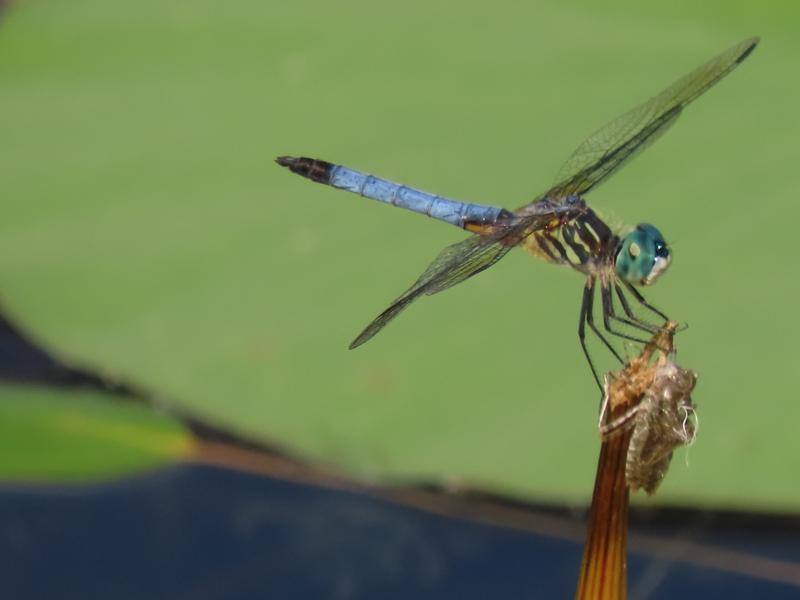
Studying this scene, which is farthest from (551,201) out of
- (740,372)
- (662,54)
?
(662,54)

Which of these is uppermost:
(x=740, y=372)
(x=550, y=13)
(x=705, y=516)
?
(x=550, y=13)

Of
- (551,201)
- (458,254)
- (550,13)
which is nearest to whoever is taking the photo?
(458,254)

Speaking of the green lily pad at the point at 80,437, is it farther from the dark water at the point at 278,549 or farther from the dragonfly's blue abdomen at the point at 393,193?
the dragonfly's blue abdomen at the point at 393,193

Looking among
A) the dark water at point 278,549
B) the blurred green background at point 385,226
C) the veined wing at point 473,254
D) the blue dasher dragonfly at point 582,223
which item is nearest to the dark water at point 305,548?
the dark water at point 278,549

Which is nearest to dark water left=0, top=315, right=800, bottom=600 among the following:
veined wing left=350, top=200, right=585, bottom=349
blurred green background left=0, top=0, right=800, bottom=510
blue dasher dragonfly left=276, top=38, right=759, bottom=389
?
blurred green background left=0, top=0, right=800, bottom=510

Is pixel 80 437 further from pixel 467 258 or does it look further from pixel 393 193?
pixel 467 258

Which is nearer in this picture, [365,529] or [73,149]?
[365,529]

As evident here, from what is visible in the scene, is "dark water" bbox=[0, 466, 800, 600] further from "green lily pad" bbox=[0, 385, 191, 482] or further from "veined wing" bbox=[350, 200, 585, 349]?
"veined wing" bbox=[350, 200, 585, 349]

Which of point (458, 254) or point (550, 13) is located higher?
point (550, 13)

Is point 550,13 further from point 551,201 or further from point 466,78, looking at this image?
point 551,201
